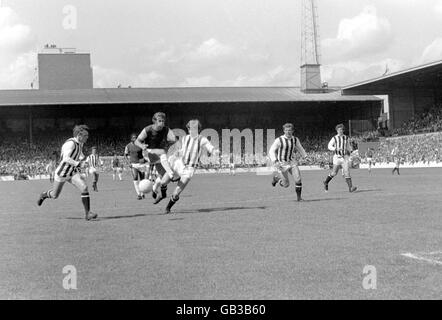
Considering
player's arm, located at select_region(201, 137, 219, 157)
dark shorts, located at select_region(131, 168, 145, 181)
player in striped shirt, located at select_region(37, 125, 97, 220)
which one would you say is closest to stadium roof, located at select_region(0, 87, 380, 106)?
dark shorts, located at select_region(131, 168, 145, 181)

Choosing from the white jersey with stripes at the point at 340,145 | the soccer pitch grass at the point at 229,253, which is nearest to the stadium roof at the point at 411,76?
the white jersey with stripes at the point at 340,145

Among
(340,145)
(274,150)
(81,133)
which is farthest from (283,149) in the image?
(81,133)

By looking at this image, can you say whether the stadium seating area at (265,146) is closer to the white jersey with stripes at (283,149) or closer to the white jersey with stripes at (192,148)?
the white jersey with stripes at (283,149)

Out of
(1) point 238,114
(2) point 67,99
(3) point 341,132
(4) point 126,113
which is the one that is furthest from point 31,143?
(3) point 341,132

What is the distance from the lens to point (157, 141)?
48.2 feet

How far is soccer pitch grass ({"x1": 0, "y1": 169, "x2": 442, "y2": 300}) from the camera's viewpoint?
18.7 feet

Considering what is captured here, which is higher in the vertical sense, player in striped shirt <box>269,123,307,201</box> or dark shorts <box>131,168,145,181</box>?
player in striped shirt <box>269,123,307,201</box>

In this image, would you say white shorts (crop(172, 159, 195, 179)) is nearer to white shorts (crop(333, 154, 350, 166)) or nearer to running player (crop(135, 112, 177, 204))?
running player (crop(135, 112, 177, 204))

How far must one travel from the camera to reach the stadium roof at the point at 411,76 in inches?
2184

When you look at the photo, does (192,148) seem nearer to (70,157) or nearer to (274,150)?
(70,157)

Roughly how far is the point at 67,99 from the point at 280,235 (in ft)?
183

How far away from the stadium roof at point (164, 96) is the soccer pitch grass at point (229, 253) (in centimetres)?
4969

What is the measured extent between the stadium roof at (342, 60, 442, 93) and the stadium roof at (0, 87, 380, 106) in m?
1.51
